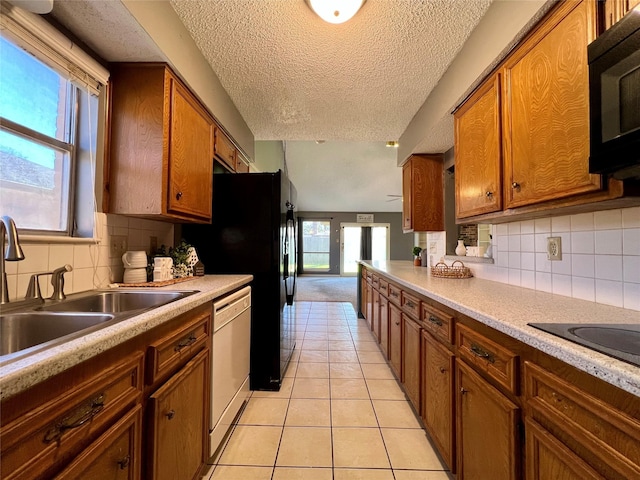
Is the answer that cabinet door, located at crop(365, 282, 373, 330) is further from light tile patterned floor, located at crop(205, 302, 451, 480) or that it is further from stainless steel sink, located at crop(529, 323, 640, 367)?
stainless steel sink, located at crop(529, 323, 640, 367)

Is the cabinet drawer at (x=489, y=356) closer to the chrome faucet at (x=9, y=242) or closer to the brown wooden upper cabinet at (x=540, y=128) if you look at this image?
the brown wooden upper cabinet at (x=540, y=128)

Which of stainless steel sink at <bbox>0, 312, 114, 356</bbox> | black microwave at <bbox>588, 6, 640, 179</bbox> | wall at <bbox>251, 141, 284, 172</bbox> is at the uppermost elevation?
wall at <bbox>251, 141, 284, 172</bbox>

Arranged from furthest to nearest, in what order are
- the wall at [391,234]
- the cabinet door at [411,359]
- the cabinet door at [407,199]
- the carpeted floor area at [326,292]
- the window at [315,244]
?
the window at [315,244]
the wall at [391,234]
the carpeted floor area at [326,292]
the cabinet door at [407,199]
the cabinet door at [411,359]

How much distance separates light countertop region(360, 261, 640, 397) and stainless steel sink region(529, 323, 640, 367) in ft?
0.11

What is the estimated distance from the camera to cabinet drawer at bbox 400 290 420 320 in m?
1.75

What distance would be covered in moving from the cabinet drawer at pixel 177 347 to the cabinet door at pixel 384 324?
168cm

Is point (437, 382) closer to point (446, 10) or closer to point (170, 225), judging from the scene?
point (446, 10)

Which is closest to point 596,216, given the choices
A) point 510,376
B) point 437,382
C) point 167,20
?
point 510,376

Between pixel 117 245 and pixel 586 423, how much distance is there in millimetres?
2114

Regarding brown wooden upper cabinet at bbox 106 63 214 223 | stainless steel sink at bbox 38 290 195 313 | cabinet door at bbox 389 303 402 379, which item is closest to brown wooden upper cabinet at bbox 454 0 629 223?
cabinet door at bbox 389 303 402 379

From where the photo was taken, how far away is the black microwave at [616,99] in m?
0.77

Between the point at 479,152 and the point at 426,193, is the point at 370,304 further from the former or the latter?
the point at 479,152

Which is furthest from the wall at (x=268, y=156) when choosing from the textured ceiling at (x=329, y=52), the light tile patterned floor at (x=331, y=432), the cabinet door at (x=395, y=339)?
the light tile patterned floor at (x=331, y=432)

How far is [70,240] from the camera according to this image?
1.31 m
